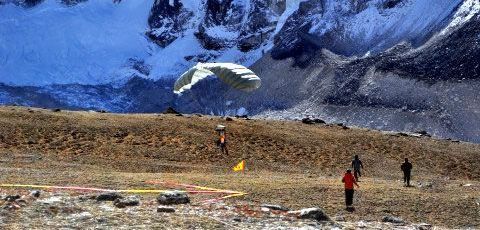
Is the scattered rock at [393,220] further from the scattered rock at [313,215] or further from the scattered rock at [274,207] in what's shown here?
the scattered rock at [274,207]

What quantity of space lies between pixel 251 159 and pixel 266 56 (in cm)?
8077

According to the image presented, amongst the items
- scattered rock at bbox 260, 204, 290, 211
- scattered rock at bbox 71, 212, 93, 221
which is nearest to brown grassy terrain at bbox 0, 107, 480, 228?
scattered rock at bbox 260, 204, 290, 211

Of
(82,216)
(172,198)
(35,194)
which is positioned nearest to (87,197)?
(35,194)

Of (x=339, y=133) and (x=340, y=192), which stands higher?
(x=339, y=133)

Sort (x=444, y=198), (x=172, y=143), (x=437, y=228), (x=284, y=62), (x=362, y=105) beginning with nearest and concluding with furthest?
(x=437, y=228)
(x=444, y=198)
(x=172, y=143)
(x=362, y=105)
(x=284, y=62)

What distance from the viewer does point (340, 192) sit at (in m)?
20.8

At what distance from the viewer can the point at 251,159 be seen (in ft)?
107

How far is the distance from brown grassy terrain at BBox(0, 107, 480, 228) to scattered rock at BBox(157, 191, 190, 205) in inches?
83.7

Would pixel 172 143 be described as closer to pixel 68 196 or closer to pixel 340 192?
pixel 340 192

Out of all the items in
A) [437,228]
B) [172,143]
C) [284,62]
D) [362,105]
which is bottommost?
[437,228]

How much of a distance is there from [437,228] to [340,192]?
5128mm

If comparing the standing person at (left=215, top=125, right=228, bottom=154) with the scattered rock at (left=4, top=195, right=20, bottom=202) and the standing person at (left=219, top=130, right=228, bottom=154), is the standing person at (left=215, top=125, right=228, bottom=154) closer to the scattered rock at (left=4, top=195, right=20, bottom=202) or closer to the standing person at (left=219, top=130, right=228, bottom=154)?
the standing person at (left=219, top=130, right=228, bottom=154)

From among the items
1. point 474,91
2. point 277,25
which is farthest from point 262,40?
point 474,91

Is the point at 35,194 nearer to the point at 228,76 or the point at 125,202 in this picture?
the point at 125,202
